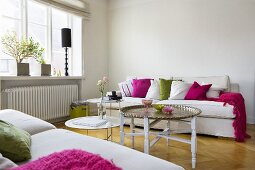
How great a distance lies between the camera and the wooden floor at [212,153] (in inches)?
91.0

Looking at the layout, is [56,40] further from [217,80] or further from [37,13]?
[217,80]

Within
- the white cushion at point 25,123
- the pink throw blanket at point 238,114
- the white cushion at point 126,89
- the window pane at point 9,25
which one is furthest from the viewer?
the white cushion at point 126,89

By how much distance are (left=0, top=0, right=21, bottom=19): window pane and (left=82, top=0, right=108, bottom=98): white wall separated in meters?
1.37

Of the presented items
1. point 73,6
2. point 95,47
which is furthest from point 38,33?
point 95,47

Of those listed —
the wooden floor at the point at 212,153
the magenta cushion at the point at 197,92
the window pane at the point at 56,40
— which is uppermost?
the window pane at the point at 56,40

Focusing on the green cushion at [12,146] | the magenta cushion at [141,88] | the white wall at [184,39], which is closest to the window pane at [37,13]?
the white wall at [184,39]

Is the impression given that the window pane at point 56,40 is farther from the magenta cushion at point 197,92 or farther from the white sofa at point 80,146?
the white sofa at point 80,146

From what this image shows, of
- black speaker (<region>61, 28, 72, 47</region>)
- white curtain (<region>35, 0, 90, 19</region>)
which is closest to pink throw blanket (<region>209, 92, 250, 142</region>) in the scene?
black speaker (<region>61, 28, 72, 47</region>)

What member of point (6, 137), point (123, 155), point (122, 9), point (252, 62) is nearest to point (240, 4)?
point (252, 62)

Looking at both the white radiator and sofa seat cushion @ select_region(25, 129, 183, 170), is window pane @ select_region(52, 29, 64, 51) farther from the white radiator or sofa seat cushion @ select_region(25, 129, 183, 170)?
sofa seat cushion @ select_region(25, 129, 183, 170)

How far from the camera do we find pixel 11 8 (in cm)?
373

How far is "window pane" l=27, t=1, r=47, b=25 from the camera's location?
400cm

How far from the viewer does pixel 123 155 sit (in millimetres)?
1226

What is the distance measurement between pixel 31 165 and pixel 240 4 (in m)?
4.27
